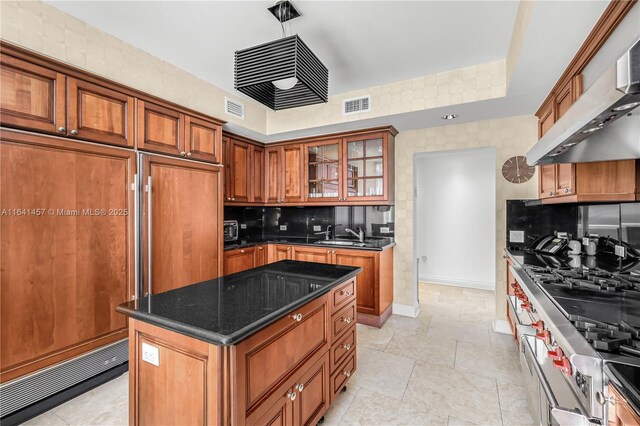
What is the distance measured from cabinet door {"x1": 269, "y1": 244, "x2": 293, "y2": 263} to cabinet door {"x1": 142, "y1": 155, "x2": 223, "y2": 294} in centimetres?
95

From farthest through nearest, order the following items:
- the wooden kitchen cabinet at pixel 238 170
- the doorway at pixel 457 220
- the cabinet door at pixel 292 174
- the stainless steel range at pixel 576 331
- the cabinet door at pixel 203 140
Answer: the doorway at pixel 457 220
the cabinet door at pixel 292 174
the wooden kitchen cabinet at pixel 238 170
the cabinet door at pixel 203 140
the stainless steel range at pixel 576 331

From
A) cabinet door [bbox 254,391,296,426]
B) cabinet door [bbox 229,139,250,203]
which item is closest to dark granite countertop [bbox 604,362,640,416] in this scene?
cabinet door [bbox 254,391,296,426]

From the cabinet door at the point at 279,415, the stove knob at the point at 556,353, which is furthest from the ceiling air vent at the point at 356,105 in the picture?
the cabinet door at the point at 279,415

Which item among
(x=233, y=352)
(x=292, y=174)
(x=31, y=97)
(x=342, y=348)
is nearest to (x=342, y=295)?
(x=342, y=348)

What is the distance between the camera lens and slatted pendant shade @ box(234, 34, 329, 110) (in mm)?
1843

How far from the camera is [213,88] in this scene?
3.26m

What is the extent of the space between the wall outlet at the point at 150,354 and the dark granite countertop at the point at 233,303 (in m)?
0.15

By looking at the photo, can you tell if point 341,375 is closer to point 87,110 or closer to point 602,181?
point 602,181

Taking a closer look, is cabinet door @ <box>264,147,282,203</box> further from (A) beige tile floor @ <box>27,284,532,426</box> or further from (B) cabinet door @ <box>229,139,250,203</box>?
(A) beige tile floor @ <box>27,284,532,426</box>

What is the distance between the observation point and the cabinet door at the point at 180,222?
257 centimetres

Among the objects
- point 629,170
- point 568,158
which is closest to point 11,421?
point 568,158

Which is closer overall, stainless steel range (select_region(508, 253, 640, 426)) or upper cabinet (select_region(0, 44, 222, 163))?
stainless steel range (select_region(508, 253, 640, 426))

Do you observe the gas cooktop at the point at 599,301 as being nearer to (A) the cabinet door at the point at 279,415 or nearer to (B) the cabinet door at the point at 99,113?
(A) the cabinet door at the point at 279,415

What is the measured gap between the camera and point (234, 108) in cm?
351
